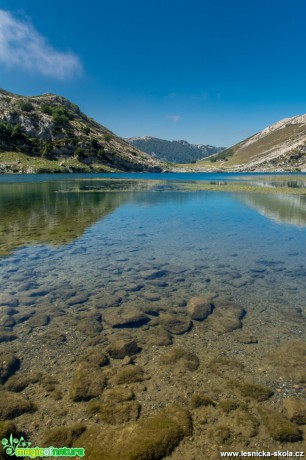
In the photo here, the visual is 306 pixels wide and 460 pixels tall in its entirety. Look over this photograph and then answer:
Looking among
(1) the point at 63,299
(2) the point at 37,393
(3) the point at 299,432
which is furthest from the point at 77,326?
(3) the point at 299,432

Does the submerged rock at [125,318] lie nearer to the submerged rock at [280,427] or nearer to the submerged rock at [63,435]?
the submerged rock at [63,435]

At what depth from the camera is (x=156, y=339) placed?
12703 mm

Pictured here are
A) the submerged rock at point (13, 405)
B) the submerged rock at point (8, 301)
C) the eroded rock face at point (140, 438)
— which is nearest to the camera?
the eroded rock face at point (140, 438)

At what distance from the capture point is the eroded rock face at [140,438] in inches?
283

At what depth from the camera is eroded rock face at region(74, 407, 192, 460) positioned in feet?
23.6

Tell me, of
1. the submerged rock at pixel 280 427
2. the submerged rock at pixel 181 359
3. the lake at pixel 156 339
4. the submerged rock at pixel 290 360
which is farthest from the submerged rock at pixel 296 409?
the submerged rock at pixel 181 359

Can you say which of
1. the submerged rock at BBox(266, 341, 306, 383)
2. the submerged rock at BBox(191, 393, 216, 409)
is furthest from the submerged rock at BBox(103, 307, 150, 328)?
the submerged rock at BBox(266, 341, 306, 383)

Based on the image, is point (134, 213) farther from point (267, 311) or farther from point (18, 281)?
point (267, 311)

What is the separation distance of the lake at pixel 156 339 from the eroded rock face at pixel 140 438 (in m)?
0.06

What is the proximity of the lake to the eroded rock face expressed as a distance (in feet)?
0.19

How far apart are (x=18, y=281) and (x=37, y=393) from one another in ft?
35.9

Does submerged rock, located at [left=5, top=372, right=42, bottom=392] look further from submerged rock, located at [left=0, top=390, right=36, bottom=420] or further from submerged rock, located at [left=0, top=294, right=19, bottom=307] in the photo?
submerged rock, located at [left=0, top=294, right=19, bottom=307]

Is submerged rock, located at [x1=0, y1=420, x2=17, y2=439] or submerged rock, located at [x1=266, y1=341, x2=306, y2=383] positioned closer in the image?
submerged rock, located at [x1=0, y1=420, x2=17, y2=439]

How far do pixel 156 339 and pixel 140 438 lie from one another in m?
5.19
